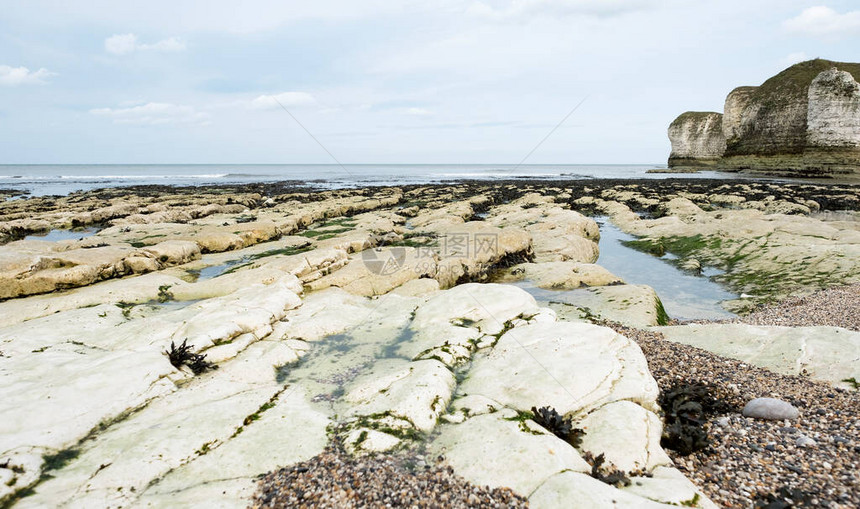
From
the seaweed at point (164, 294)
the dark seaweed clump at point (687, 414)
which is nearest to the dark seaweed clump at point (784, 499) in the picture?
the dark seaweed clump at point (687, 414)

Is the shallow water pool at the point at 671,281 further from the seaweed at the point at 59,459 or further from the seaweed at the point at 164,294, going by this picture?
the seaweed at the point at 164,294

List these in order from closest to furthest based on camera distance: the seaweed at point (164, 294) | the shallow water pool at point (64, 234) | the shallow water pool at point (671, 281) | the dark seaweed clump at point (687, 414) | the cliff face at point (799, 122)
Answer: the dark seaweed clump at point (687, 414) → the seaweed at point (164, 294) → the shallow water pool at point (671, 281) → the shallow water pool at point (64, 234) → the cliff face at point (799, 122)

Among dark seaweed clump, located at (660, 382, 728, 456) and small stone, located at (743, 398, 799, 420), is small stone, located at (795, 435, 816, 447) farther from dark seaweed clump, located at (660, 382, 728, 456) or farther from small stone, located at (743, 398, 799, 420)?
dark seaweed clump, located at (660, 382, 728, 456)

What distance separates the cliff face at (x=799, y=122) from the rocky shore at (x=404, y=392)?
84.6 m

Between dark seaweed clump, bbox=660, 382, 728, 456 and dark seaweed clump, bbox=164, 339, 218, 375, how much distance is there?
897cm

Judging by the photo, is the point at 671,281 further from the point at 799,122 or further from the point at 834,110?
the point at 799,122

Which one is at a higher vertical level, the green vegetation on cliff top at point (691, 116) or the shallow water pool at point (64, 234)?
the green vegetation on cliff top at point (691, 116)

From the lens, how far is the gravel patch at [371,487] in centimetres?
499

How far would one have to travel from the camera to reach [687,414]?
22.4 ft

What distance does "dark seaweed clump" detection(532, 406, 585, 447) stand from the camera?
622 centimetres

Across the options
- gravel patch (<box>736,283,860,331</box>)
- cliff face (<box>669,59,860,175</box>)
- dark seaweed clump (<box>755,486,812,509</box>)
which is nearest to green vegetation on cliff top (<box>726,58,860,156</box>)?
cliff face (<box>669,59,860,175</box>)

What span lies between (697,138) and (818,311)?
454 feet

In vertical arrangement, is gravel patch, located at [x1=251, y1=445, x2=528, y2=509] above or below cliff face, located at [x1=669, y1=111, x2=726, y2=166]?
below

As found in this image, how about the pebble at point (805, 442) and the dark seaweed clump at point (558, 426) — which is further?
the dark seaweed clump at point (558, 426)
